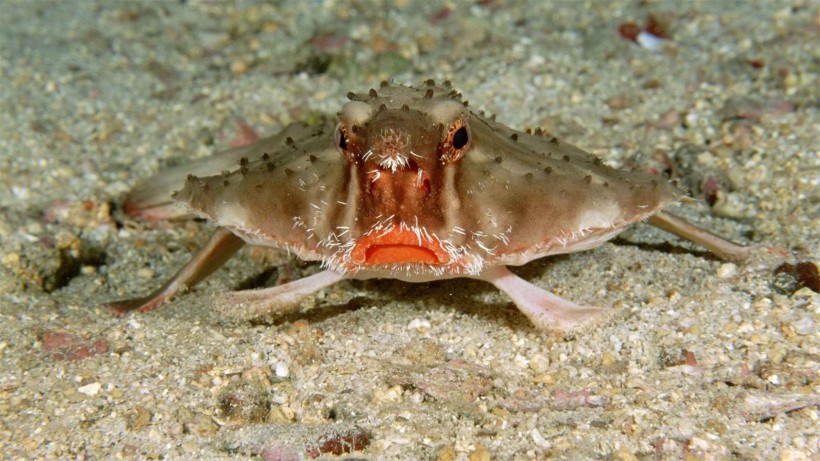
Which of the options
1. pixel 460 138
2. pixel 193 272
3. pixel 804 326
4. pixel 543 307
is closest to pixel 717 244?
pixel 804 326

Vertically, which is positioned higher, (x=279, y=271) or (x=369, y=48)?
(x=369, y=48)

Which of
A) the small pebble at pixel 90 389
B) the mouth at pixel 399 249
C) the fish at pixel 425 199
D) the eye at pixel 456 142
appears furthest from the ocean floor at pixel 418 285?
the eye at pixel 456 142

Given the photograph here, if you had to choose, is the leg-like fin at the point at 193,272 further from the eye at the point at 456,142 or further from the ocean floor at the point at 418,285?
the eye at the point at 456,142

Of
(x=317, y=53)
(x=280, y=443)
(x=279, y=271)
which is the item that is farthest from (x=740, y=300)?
(x=317, y=53)

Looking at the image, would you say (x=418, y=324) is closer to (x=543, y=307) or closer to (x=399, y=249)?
(x=543, y=307)

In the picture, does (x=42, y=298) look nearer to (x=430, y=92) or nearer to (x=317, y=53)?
(x=430, y=92)

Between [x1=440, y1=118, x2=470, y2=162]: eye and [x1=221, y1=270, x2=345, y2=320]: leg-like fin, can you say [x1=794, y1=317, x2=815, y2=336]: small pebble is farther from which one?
[x1=221, y1=270, x2=345, y2=320]: leg-like fin
